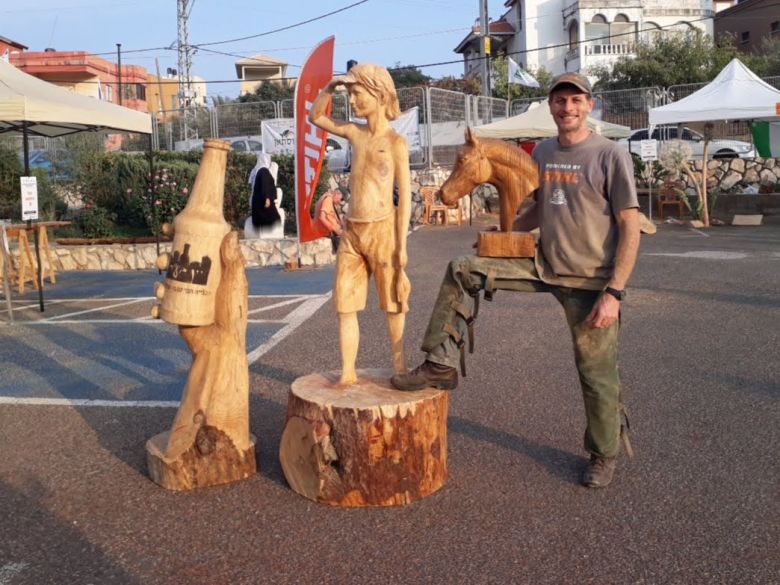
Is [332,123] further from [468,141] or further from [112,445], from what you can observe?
[112,445]

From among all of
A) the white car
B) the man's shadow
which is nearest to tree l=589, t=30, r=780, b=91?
the white car

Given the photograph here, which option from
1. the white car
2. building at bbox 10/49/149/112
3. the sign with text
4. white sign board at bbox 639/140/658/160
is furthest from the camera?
building at bbox 10/49/149/112

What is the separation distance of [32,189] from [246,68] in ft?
182

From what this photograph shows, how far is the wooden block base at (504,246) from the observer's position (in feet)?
13.0

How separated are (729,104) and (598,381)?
13.7 meters

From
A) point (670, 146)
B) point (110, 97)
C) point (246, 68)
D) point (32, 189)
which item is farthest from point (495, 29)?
point (32, 189)

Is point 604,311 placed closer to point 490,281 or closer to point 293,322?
point 490,281

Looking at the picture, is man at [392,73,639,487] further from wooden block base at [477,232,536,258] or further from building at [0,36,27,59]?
building at [0,36,27,59]

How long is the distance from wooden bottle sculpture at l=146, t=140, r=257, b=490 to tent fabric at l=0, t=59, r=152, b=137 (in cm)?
556

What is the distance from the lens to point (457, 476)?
414 cm

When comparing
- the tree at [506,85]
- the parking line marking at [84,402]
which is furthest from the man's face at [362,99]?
the tree at [506,85]

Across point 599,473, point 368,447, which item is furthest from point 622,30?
point 368,447

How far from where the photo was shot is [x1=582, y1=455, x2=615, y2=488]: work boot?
12.9 feet

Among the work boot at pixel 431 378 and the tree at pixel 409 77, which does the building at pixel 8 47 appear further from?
the work boot at pixel 431 378
